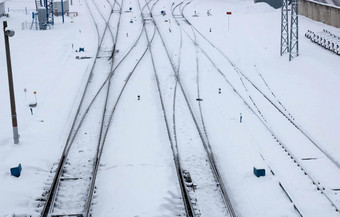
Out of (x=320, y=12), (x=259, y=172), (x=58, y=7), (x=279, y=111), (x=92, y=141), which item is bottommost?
(x=259, y=172)

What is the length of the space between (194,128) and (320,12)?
24406 mm

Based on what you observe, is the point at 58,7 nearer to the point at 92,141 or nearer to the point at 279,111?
the point at 279,111

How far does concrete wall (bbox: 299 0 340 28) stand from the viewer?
113ft

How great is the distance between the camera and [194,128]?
647 inches

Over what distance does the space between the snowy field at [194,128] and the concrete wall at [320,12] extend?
16.5 feet

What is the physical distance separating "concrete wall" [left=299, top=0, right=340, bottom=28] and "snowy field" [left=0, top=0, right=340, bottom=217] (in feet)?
16.5

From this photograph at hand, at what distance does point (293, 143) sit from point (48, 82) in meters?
12.2

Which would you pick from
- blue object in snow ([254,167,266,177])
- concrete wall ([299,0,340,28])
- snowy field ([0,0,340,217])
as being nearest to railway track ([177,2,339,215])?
snowy field ([0,0,340,217])

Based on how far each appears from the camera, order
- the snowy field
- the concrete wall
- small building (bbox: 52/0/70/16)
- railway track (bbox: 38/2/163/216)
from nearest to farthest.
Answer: railway track (bbox: 38/2/163/216)
the snowy field
the concrete wall
small building (bbox: 52/0/70/16)

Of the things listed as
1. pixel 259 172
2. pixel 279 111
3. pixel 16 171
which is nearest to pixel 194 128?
pixel 279 111

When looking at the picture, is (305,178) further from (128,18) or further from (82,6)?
(82,6)

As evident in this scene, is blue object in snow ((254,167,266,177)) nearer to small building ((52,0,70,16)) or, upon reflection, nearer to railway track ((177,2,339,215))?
railway track ((177,2,339,215))

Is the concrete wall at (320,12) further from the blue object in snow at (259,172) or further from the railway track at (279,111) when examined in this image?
the blue object in snow at (259,172)

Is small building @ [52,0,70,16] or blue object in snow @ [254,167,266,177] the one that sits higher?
small building @ [52,0,70,16]
